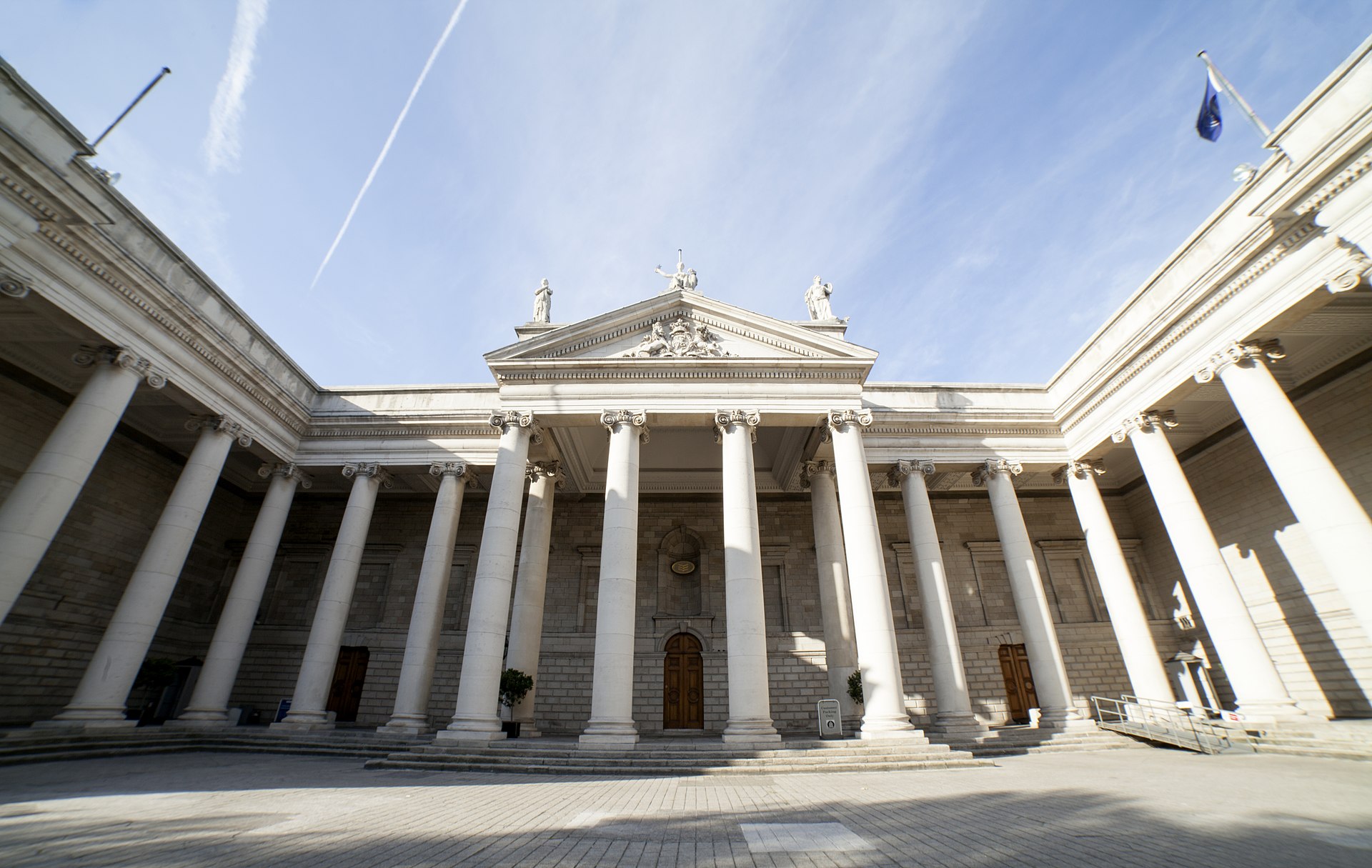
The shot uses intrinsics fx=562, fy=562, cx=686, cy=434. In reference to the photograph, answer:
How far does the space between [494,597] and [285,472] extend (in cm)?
999

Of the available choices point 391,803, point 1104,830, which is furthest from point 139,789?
point 1104,830

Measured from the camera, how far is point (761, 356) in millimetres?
16531

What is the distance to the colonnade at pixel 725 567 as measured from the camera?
39.3ft

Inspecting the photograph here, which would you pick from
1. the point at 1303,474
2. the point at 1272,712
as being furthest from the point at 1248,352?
the point at 1272,712

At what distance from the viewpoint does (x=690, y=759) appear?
11562 millimetres

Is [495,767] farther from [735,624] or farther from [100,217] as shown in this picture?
[100,217]

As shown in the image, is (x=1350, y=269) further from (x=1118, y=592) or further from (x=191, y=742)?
(x=191, y=742)

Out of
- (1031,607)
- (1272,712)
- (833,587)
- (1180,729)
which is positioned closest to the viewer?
(1272,712)

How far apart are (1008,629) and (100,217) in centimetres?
2881

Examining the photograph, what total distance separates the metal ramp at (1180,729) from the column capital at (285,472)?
25.3m

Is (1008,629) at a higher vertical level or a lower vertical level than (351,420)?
lower

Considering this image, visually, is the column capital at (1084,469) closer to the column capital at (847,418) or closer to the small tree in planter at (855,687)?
the column capital at (847,418)

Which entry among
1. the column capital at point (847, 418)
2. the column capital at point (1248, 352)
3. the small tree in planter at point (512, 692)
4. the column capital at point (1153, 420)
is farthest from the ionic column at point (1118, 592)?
the small tree in planter at point (512, 692)

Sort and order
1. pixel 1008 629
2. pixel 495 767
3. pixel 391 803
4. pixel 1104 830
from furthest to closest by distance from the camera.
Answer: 1. pixel 1008 629
2. pixel 495 767
3. pixel 391 803
4. pixel 1104 830
